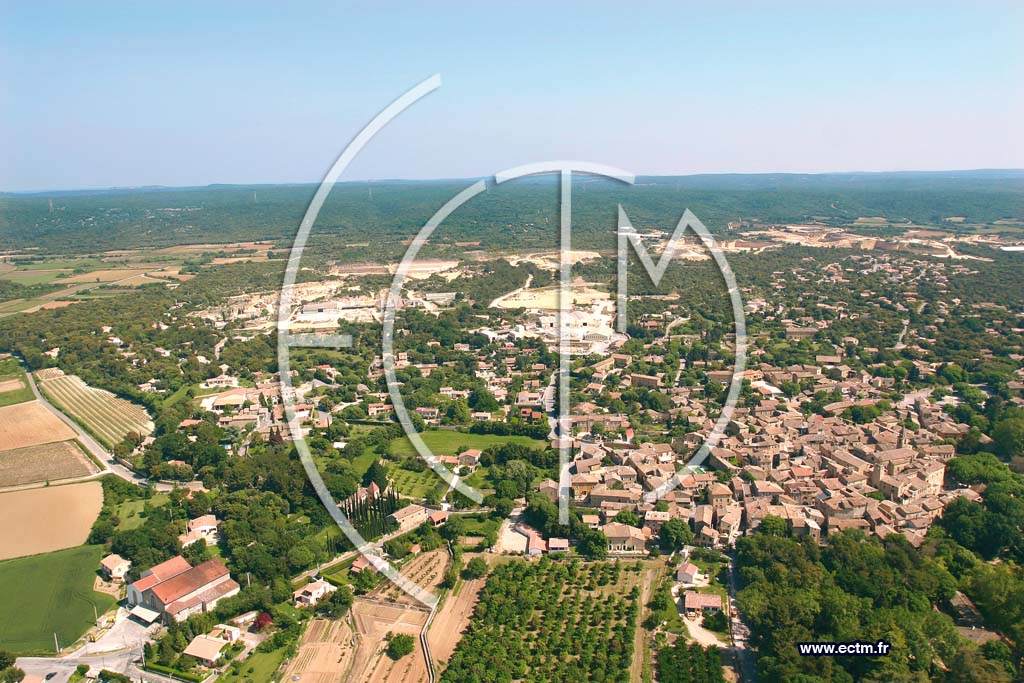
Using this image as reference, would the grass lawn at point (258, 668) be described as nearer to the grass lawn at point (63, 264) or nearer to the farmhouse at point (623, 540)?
the farmhouse at point (623, 540)

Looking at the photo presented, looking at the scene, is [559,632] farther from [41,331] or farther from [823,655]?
[41,331]

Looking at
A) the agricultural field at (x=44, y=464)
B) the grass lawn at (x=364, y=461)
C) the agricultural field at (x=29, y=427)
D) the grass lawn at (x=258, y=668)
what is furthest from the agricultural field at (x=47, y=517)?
the grass lawn at (x=258, y=668)

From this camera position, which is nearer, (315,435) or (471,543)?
(471,543)

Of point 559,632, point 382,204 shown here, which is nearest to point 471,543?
point 559,632

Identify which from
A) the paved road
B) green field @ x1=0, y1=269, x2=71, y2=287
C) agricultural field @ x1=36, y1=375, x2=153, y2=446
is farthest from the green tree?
green field @ x1=0, y1=269, x2=71, y2=287

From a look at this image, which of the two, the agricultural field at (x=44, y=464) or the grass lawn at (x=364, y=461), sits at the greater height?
the agricultural field at (x=44, y=464)

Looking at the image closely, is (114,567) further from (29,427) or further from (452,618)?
(29,427)
